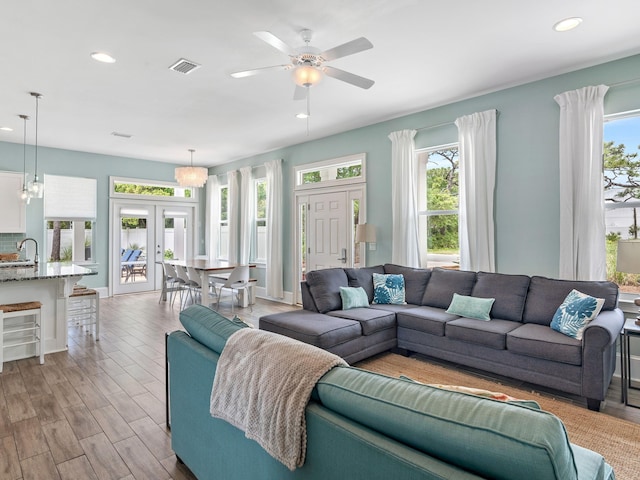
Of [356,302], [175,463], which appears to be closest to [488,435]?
[175,463]

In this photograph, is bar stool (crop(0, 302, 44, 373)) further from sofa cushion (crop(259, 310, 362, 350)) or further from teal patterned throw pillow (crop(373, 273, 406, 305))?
teal patterned throw pillow (crop(373, 273, 406, 305))

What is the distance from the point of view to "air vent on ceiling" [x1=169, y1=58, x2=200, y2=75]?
3.52 m

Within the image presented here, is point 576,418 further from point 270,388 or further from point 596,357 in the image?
point 270,388

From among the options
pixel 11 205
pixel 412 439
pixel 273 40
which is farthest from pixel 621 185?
pixel 11 205

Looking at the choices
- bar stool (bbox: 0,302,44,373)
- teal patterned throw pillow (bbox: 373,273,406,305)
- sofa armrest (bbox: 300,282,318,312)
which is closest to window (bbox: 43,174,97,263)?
bar stool (bbox: 0,302,44,373)

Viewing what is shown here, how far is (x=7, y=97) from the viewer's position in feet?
14.6

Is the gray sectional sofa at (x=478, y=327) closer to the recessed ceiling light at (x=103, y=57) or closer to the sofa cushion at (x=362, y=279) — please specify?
the sofa cushion at (x=362, y=279)

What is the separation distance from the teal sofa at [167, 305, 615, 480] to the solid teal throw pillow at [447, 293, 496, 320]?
248 centimetres

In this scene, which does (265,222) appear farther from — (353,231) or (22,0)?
(22,0)

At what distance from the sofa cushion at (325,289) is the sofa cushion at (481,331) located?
4.15 ft

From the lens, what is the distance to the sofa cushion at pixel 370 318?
372cm

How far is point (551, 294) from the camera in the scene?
3486mm

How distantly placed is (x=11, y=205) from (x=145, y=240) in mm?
2479

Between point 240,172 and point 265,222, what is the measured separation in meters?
1.33
